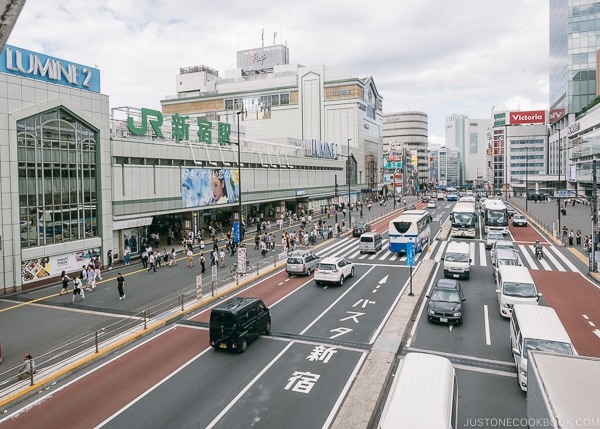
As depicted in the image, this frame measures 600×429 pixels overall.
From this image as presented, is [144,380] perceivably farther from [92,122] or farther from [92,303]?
[92,122]

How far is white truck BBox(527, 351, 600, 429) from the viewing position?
652 cm

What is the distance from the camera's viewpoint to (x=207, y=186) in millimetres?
48000

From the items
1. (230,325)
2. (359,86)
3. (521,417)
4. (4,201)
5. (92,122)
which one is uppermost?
(359,86)

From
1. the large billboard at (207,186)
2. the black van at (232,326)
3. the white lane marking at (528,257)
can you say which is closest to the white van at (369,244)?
the white lane marking at (528,257)

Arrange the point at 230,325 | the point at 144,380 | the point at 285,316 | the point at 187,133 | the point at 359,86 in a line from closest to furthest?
the point at 144,380
the point at 230,325
the point at 285,316
the point at 187,133
the point at 359,86

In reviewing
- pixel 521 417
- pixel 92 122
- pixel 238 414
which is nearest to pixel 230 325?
pixel 238 414

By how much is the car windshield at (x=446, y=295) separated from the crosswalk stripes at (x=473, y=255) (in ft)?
47.0

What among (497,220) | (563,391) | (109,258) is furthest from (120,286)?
(497,220)

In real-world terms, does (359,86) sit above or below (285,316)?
above

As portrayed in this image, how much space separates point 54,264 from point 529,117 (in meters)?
161

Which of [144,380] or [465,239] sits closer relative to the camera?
[144,380]

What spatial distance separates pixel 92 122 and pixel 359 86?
85480mm

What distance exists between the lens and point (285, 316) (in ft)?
70.8

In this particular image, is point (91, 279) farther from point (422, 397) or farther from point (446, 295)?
point (422, 397)
